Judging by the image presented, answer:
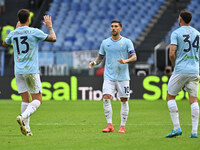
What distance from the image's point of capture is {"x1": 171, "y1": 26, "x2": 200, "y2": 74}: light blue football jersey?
841 cm

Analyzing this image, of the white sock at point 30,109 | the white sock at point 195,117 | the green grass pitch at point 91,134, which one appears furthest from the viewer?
the white sock at point 30,109

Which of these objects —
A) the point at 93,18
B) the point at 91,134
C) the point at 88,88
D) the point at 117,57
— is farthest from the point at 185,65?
the point at 93,18

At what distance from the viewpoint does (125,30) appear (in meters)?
28.6

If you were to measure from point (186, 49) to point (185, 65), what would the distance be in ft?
0.85

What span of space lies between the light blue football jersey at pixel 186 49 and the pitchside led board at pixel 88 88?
12.4 metres

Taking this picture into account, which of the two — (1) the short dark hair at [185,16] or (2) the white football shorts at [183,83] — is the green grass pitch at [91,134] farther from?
(1) the short dark hair at [185,16]

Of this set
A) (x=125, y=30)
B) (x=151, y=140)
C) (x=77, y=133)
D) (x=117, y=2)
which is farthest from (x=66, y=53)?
(x=151, y=140)

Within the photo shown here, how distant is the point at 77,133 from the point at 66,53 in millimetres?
12413

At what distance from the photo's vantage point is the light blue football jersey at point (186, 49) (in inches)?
331

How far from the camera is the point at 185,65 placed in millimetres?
8477

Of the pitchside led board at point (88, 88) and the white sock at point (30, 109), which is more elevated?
the white sock at point (30, 109)

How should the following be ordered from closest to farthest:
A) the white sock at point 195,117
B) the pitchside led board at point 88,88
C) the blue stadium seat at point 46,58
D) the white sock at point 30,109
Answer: the white sock at point 195,117 → the white sock at point 30,109 → the pitchside led board at point 88,88 → the blue stadium seat at point 46,58

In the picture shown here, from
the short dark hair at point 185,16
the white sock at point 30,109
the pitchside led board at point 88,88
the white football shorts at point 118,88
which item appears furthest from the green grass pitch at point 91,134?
the pitchside led board at point 88,88

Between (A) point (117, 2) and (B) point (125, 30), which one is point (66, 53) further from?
(A) point (117, 2)
